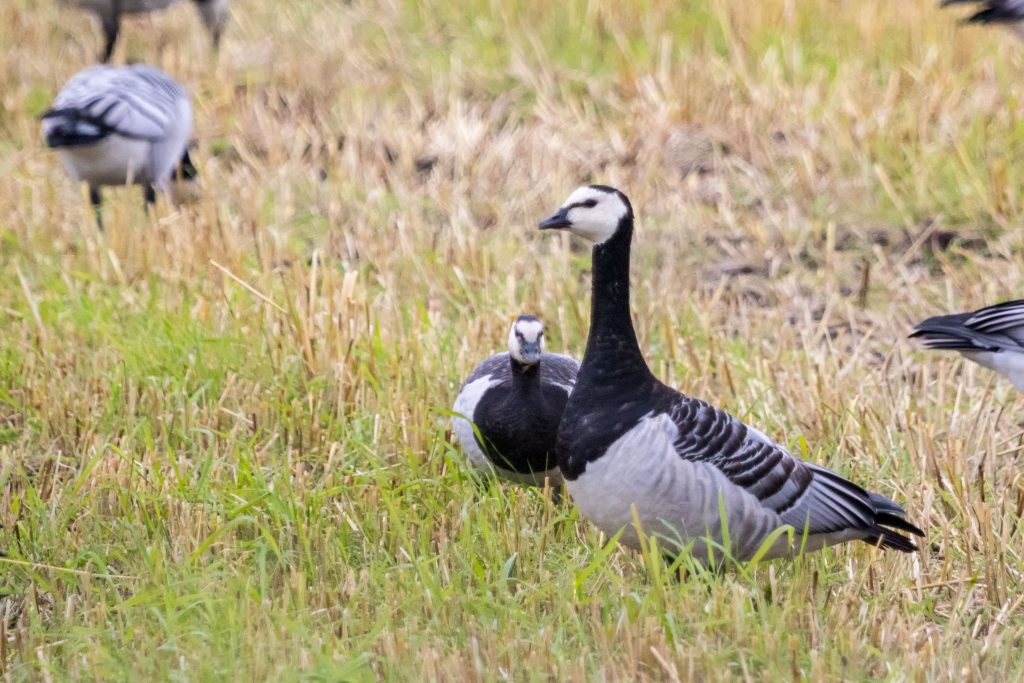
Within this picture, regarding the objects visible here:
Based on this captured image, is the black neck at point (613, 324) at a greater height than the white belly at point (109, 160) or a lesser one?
greater

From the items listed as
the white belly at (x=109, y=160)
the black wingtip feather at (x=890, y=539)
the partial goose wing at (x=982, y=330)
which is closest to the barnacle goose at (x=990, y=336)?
the partial goose wing at (x=982, y=330)

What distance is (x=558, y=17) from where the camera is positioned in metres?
9.73

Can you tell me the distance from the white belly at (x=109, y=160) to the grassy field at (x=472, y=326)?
204mm

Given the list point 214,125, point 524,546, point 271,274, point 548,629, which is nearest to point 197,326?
point 271,274

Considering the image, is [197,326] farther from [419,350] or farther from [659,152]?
[659,152]

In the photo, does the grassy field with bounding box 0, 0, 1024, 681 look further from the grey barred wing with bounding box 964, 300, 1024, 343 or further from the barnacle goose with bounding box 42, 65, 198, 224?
the grey barred wing with bounding box 964, 300, 1024, 343

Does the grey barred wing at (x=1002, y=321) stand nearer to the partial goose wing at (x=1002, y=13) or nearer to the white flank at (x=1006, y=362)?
the white flank at (x=1006, y=362)

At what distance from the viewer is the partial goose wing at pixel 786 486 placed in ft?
12.0

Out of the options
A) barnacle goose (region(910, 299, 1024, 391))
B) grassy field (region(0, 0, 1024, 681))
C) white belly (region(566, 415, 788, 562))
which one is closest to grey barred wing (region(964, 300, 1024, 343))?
barnacle goose (region(910, 299, 1024, 391))

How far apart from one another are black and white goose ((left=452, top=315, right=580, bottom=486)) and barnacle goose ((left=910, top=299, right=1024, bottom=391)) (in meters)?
1.25

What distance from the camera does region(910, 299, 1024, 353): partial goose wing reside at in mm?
4484

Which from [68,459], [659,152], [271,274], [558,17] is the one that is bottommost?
[68,459]

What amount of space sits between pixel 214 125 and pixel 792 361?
4677 millimetres

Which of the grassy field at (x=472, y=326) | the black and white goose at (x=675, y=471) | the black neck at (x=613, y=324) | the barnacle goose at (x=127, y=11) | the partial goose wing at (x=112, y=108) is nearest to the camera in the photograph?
the grassy field at (x=472, y=326)
